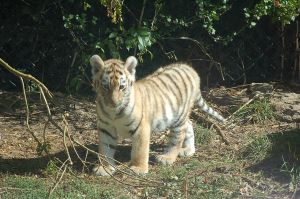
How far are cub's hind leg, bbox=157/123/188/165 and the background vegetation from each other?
112 cm

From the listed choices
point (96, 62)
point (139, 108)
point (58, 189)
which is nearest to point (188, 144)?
point (139, 108)

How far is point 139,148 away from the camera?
21.7 ft

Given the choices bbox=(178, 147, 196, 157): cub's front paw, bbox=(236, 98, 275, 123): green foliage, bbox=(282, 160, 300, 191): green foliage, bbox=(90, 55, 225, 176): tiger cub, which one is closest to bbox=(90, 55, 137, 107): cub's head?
bbox=(90, 55, 225, 176): tiger cub

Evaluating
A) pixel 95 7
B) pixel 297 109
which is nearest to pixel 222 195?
pixel 297 109

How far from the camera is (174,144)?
7238 millimetres

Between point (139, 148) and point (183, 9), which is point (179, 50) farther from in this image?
point (139, 148)

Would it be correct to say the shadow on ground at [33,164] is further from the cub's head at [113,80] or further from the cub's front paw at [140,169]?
the cub's head at [113,80]

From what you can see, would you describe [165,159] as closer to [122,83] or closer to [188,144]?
[188,144]

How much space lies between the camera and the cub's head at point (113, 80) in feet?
21.0

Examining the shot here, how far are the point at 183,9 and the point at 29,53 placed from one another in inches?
86.3

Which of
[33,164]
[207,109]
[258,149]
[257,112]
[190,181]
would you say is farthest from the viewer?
[257,112]

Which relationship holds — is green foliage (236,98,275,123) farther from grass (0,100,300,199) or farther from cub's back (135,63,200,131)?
cub's back (135,63,200,131)

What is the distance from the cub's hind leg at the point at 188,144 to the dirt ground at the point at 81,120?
10cm

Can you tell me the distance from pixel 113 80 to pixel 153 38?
2003mm
